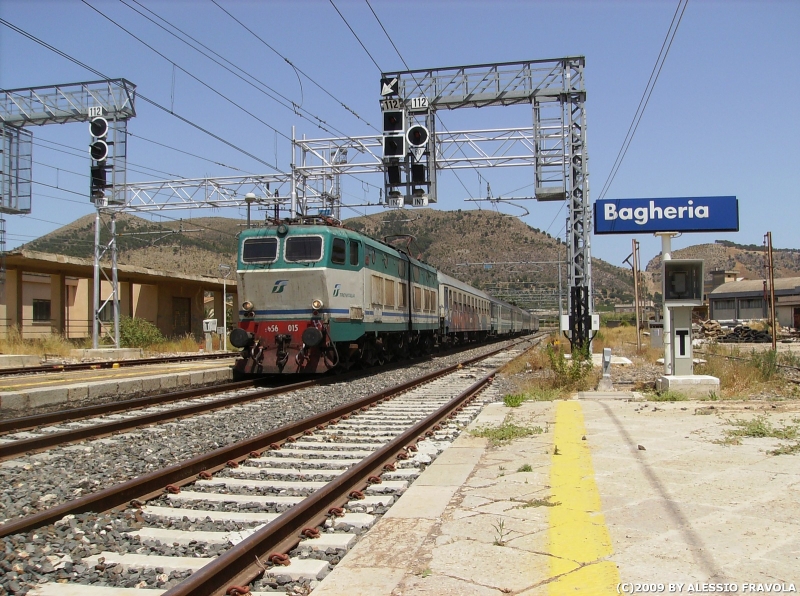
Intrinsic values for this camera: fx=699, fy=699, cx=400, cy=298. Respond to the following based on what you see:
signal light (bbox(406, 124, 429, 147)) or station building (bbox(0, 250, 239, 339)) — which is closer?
signal light (bbox(406, 124, 429, 147))

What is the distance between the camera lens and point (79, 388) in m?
12.5

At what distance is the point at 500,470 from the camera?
646 centimetres

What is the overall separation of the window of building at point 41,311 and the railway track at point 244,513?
3039 cm

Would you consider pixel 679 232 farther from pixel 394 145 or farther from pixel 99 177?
pixel 99 177

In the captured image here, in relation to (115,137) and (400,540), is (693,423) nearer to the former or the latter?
(400,540)

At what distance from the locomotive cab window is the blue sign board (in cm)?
571

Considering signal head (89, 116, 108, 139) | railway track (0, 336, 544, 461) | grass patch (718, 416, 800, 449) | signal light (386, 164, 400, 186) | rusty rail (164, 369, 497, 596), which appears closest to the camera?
rusty rail (164, 369, 497, 596)

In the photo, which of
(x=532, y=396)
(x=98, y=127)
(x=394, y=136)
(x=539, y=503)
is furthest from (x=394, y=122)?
(x=539, y=503)

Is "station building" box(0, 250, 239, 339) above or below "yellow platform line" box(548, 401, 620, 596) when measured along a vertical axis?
above

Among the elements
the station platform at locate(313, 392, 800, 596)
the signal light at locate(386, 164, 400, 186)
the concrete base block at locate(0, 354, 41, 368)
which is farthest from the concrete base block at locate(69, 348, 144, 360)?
the station platform at locate(313, 392, 800, 596)

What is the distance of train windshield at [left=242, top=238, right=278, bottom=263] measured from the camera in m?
15.4

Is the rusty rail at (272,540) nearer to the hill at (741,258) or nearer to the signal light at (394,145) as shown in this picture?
the signal light at (394,145)

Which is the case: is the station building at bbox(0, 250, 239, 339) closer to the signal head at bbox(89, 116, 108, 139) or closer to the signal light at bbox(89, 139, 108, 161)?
the signal light at bbox(89, 139, 108, 161)

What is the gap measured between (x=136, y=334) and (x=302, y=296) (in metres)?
18.4
